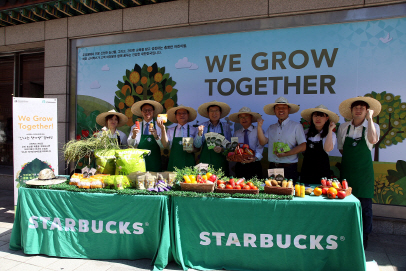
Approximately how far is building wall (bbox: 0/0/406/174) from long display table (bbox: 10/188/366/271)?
10.9 feet

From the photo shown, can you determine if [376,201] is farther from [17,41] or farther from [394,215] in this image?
[17,41]

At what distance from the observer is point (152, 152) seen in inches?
185

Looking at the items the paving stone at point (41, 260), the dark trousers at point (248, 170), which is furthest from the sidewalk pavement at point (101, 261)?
the dark trousers at point (248, 170)

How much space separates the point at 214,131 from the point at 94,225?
2301 millimetres

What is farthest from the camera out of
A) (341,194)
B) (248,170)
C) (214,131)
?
(214,131)

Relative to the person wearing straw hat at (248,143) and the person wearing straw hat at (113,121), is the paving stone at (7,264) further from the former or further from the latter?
the person wearing straw hat at (248,143)

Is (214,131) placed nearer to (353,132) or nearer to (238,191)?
(238,191)

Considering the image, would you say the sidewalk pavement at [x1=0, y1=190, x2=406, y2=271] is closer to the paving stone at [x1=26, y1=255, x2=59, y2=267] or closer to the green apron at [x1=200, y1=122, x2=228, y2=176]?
the paving stone at [x1=26, y1=255, x2=59, y2=267]

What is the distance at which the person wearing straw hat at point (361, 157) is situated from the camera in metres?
3.68

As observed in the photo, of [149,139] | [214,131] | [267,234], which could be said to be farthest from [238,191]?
[149,139]

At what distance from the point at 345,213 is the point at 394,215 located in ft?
7.99

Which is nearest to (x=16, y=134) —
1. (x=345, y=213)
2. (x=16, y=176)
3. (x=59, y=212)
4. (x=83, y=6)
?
(x=16, y=176)

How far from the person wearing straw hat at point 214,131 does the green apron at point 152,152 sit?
79 cm

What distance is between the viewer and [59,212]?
3.45 meters
